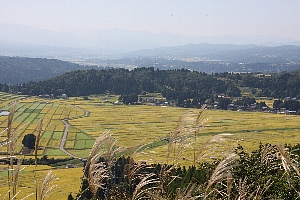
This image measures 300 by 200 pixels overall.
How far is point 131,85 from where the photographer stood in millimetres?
113625

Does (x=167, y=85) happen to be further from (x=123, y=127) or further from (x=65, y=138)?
(x=65, y=138)

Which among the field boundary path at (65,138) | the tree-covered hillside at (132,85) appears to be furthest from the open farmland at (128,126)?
the tree-covered hillside at (132,85)

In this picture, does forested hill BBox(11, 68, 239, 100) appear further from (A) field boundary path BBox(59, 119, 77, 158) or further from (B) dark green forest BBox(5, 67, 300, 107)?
(A) field boundary path BBox(59, 119, 77, 158)

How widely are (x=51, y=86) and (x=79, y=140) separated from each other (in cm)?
6282

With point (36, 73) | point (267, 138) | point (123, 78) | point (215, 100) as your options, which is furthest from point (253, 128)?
point (36, 73)

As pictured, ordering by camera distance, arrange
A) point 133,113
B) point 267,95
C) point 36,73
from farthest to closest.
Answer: point 36,73
point 267,95
point 133,113

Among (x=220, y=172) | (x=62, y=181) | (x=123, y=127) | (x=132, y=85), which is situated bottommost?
(x=123, y=127)

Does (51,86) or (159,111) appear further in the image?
(51,86)

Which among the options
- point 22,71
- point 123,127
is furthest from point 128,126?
point 22,71

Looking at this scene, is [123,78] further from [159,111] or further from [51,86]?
[159,111]

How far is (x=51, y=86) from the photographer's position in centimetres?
10625

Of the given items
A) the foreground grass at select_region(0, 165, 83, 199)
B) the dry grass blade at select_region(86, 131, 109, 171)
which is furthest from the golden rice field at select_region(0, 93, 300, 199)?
the dry grass blade at select_region(86, 131, 109, 171)

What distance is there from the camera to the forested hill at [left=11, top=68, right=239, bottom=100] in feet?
338

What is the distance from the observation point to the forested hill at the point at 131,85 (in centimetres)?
10306
